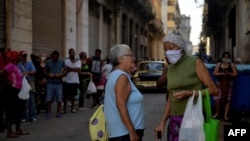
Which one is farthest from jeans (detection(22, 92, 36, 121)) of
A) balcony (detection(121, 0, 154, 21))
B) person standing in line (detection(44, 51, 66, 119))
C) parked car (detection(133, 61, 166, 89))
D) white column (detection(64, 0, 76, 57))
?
balcony (detection(121, 0, 154, 21))

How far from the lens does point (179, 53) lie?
4.57 m

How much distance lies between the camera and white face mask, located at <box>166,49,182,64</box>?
A: 14.9 feet

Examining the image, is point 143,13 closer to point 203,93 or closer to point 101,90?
point 101,90

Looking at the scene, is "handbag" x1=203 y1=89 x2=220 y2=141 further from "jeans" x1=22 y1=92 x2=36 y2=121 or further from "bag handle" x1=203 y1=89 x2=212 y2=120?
"jeans" x1=22 y1=92 x2=36 y2=121

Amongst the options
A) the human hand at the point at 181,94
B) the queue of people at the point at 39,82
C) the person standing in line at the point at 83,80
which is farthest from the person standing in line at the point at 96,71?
the human hand at the point at 181,94

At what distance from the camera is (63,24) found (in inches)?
807

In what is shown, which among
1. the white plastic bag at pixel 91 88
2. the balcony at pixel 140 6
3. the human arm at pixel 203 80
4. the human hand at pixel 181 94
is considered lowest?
the white plastic bag at pixel 91 88

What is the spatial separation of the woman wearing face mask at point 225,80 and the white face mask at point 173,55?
6350 millimetres

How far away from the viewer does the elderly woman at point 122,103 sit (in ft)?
14.2

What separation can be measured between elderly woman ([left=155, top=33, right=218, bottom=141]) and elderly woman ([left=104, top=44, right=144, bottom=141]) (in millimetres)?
329

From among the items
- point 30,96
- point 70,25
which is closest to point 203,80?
point 30,96

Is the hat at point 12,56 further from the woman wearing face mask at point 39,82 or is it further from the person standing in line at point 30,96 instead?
the woman wearing face mask at point 39,82

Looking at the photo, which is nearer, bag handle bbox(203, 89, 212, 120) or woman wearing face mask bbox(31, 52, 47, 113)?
bag handle bbox(203, 89, 212, 120)

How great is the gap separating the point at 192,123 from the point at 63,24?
16.7 metres
